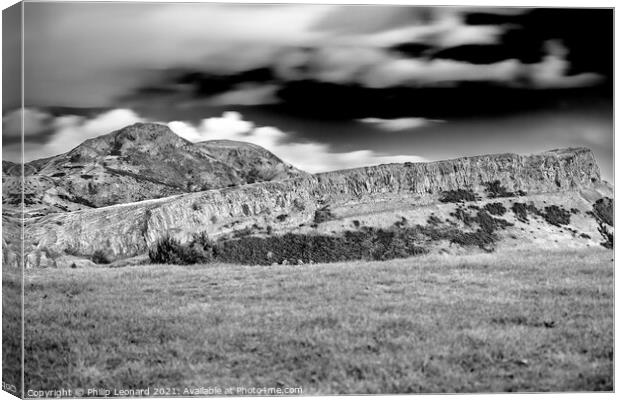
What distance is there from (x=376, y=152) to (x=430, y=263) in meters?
2.79

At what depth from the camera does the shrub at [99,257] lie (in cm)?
1655

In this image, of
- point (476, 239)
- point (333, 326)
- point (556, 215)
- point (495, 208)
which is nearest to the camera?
point (333, 326)

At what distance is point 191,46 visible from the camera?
51.0 ft

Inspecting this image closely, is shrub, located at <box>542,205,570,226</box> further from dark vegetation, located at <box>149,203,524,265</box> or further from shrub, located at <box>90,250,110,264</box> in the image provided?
shrub, located at <box>90,250,110,264</box>

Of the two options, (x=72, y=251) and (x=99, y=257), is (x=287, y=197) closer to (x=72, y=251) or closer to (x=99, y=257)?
(x=99, y=257)

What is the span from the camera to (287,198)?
17.1 metres

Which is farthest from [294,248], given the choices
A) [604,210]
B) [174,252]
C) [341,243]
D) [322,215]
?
[604,210]

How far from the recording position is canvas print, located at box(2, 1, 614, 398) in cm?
1438

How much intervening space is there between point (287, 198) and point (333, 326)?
11.5 ft

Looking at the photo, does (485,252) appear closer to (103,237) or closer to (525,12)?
(525,12)

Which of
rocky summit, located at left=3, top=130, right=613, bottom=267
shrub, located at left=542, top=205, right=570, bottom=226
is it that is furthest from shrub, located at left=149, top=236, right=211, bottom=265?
shrub, located at left=542, top=205, right=570, bottom=226

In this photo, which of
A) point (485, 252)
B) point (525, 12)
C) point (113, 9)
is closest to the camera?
point (113, 9)

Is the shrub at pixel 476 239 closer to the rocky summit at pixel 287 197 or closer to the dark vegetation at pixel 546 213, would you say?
the rocky summit at pixel 287 197

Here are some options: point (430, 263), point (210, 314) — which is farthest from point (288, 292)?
point (430, 263)
